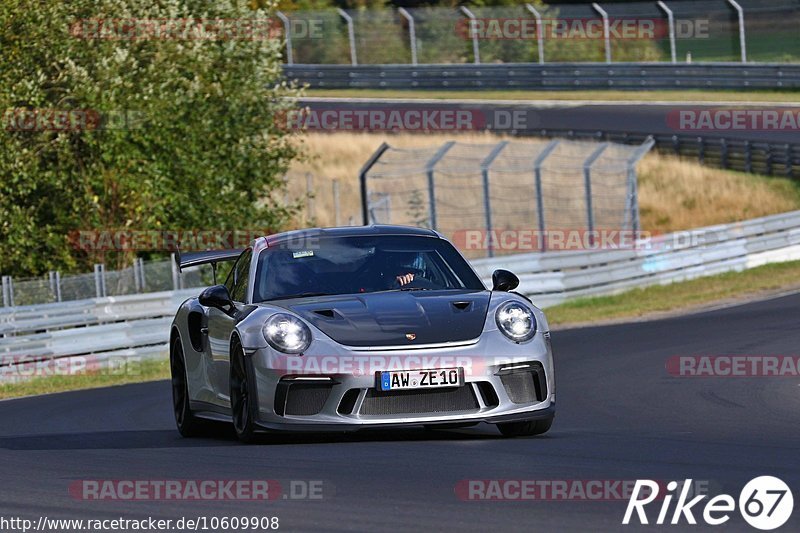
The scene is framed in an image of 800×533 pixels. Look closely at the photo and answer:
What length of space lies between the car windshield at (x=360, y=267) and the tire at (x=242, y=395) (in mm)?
532

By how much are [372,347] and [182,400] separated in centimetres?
268

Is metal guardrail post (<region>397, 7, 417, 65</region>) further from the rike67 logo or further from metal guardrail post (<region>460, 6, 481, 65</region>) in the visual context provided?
the rike67 logo

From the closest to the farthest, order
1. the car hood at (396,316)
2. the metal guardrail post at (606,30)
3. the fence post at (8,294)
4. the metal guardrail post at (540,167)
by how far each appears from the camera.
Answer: the car hood at (396,316) → the fence post at (8,294) → the metal guardrail post at (540,167) → the metal guardrail post at (606,30)

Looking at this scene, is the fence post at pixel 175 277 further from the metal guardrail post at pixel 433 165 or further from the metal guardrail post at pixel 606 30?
the metal guardrail post at pixel 606 30

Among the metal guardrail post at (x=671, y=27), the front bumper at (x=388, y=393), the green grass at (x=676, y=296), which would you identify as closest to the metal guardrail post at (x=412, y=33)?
the metal guardrail post at (x=671, y=27)

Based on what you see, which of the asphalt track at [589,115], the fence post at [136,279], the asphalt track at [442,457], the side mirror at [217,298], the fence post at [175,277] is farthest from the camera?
the asphalt track at [589,115]

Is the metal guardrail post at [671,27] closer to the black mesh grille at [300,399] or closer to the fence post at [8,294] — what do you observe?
the fence post at [8,294]

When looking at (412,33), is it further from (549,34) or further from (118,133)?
(118,133)

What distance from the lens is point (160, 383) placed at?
54.4 feet

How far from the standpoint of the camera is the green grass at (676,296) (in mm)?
23094

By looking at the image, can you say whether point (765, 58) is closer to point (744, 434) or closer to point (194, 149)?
point (194, 149)

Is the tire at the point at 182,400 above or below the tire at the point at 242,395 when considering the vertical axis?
below

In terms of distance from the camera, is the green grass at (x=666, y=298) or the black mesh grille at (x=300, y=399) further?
the green grass at (x=666, y=298)

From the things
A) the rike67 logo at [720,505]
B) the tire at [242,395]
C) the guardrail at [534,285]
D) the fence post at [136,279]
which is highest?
the rike67 logo at [720,505]
